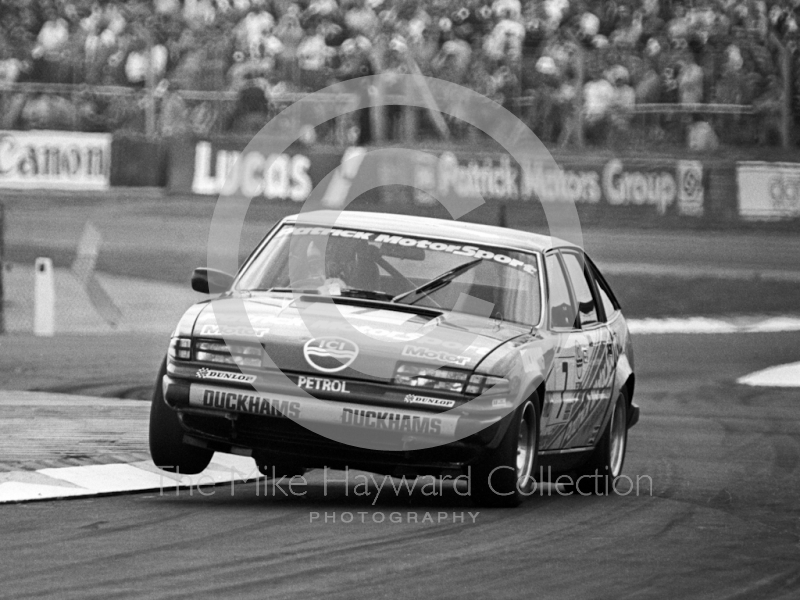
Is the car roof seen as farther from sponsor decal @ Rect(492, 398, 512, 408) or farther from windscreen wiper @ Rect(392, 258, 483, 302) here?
sponsor decal @ Rect(492, 398, 512, 408)

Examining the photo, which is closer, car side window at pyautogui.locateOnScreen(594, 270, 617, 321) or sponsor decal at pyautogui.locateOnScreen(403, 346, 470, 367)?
sponsor decal at pyautogui.locateOnScreen(403, 346, 470, 367)

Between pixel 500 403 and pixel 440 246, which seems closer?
pixel 500 403

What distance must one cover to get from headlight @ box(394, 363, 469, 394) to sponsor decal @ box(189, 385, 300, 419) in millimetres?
461

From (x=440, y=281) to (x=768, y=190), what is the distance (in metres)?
17.1

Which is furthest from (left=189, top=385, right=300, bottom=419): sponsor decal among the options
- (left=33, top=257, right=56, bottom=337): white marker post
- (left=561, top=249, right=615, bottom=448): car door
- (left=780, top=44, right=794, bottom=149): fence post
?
(left=780, top=44, right=794, bottom=149): fence post

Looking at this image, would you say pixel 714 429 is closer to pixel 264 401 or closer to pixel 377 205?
pixel 264 401

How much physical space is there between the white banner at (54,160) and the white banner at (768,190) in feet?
32.6

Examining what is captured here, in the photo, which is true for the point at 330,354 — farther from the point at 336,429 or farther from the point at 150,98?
the point at 150,98

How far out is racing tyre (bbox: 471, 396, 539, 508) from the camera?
253 inches

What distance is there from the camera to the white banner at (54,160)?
23000mm

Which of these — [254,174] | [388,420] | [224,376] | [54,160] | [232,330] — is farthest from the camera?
[254,174]

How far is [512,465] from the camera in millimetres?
6492

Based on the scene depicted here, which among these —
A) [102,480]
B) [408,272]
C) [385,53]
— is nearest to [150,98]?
[385,53]

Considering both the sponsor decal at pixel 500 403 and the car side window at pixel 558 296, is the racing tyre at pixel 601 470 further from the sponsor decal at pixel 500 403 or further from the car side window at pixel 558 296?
the sponsor decal at pixel 500 403
